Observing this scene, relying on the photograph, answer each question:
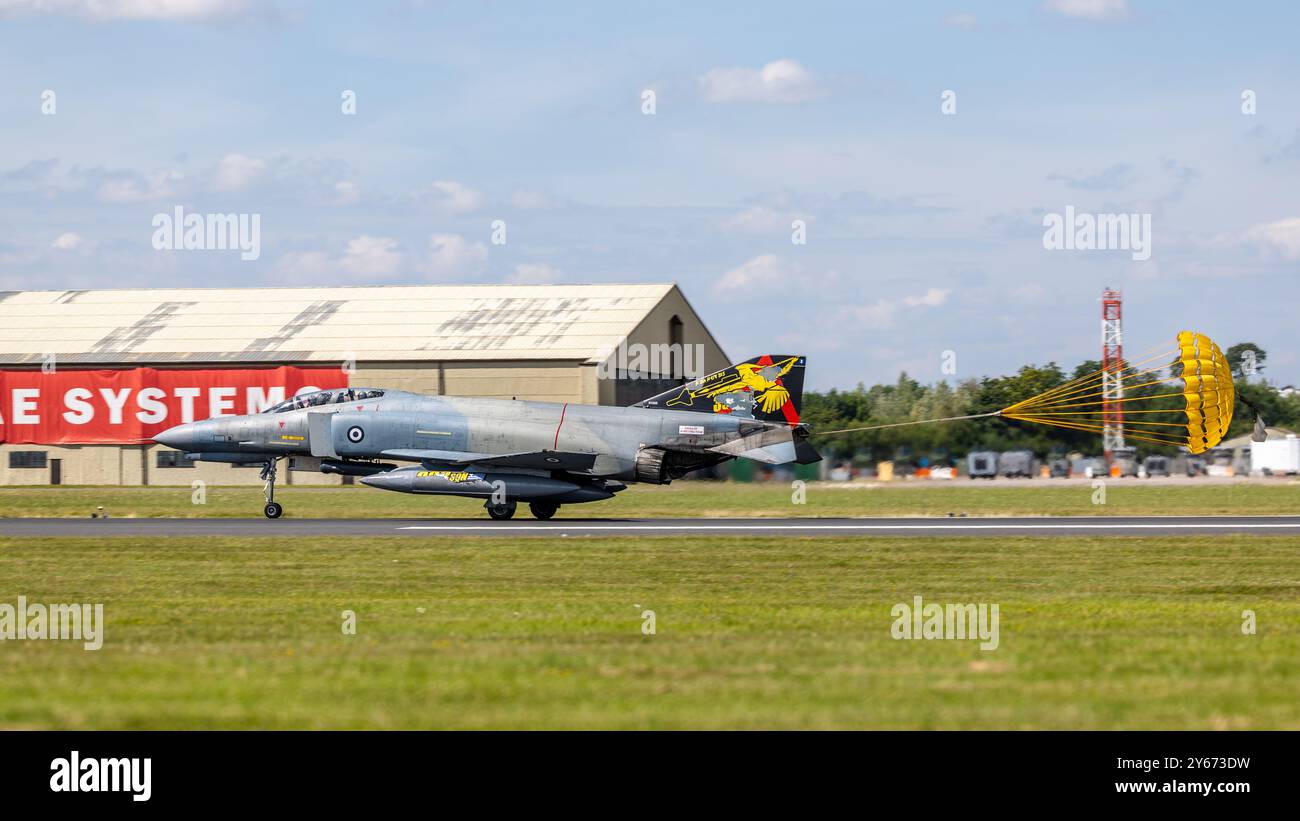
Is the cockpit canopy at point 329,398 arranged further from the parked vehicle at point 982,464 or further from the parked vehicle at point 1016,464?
the parked vehicle at point 1016,464

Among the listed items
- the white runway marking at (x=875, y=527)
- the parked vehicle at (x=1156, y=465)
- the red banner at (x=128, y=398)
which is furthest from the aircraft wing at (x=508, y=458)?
the parked vehicle at (x=1156, y=465)

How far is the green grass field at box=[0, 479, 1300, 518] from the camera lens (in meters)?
38.8

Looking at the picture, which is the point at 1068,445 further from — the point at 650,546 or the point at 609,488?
the point at 650,546

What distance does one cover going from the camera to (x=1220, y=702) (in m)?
10.5

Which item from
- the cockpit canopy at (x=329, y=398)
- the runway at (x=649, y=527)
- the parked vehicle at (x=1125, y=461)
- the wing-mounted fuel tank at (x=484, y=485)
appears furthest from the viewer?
the parked vehicle at (x=1125, y=461)

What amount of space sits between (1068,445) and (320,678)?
51683 millimetres

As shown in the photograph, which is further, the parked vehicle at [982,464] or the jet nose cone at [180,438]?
the parked vehicle at [982,464]

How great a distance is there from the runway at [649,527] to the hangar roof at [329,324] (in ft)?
84.8

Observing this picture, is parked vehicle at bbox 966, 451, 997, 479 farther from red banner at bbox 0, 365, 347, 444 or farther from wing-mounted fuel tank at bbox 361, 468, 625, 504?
red banner at bbox 0, 365, 347, 444

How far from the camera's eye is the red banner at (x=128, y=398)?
60.7 metres

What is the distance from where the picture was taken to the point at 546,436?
3494cm

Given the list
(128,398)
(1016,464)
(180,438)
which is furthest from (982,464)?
(128,398)
